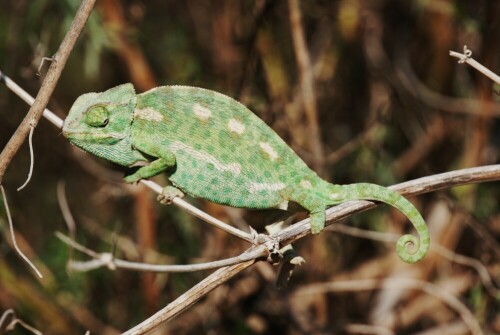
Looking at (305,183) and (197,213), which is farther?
(305,183)

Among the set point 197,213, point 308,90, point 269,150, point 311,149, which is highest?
point 308,90

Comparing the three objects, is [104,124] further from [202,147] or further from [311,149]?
[311,149]

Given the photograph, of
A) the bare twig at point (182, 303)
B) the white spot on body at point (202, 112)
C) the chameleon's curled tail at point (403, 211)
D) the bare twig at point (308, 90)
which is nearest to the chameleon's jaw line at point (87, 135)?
the white spot on body at point (202, 112)

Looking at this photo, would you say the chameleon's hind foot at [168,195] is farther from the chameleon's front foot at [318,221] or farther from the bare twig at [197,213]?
the chameleon's front foot at [318,221]

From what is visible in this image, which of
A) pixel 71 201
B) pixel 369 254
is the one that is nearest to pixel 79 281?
pixel 71 201

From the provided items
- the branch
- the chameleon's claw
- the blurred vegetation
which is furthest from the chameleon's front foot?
the blurred vegetation

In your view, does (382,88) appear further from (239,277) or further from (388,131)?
(239,277)

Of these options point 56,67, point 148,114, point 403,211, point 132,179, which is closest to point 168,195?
point 132,179
